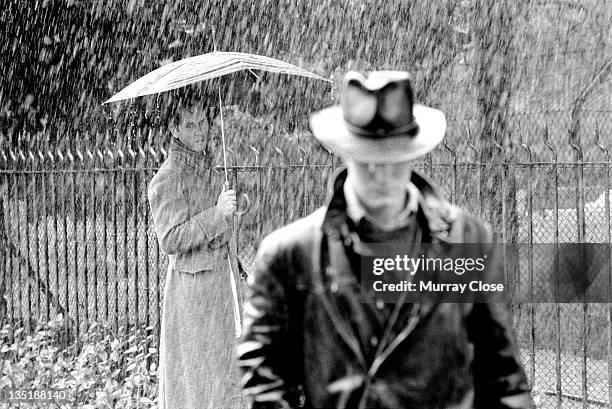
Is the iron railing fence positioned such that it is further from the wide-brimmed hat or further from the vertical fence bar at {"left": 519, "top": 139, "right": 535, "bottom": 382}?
the wide-brimmed hat

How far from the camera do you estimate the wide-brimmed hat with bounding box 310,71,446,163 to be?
2.35 m

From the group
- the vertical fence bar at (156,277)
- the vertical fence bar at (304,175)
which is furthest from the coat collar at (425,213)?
the vertical fence bar at (156,277)

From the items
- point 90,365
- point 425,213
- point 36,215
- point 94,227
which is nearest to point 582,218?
point 94,227

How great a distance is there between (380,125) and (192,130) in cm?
340

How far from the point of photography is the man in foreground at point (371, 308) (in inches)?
91.2

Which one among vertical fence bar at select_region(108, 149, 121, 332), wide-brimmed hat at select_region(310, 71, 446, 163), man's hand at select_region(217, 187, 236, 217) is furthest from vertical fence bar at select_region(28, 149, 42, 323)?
wide-brimmed hat at select_region(310, 71, 446, 163)

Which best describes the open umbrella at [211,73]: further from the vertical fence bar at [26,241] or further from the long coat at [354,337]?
the long coat at [354,337]

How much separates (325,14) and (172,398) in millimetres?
6349

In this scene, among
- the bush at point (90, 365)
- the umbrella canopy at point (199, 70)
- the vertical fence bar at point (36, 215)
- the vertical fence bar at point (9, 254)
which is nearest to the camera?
the umbrella canopy at point (199, 70)

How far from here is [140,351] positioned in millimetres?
8258

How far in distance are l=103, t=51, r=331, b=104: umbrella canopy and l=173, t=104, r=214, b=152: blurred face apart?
22 centimetres

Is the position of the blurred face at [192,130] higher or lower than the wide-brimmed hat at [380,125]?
higher

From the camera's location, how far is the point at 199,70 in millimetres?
5492

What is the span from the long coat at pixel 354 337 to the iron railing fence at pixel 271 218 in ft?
14.7
